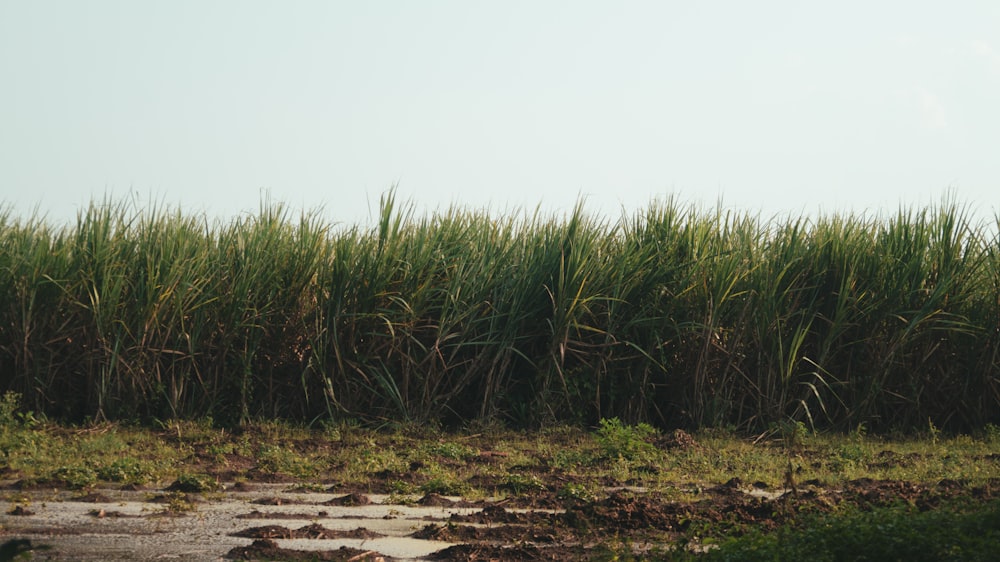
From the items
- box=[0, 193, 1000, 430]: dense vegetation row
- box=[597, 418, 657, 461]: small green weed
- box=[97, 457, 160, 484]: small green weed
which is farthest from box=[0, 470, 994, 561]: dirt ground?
box=[0, 193, 1000, 430]: dense vegetation row

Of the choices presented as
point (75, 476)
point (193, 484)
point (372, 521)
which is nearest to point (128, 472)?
point (75, 476)

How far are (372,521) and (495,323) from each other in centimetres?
381

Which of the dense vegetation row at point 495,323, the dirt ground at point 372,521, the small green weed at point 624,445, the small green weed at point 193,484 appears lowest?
the dirt ground at point 372,521

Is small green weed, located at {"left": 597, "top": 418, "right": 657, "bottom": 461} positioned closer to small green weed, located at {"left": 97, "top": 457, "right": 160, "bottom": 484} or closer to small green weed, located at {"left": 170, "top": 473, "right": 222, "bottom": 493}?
small green weed, located at {"left": 170, "top": 473, "right": 222, "bottom": 493}

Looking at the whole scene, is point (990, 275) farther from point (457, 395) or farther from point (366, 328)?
point (366, 328)

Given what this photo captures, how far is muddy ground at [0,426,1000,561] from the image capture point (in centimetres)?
494

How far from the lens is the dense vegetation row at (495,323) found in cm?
905

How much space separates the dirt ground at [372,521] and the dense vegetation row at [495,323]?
8.43 feet

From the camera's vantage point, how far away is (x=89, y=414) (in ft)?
29.4

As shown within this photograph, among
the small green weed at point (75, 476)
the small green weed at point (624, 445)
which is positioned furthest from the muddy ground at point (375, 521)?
the small green weed at point (624, 445)

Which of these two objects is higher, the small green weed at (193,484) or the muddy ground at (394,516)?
the small green weed at (193,484)

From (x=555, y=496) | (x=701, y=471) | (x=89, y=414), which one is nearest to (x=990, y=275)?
(x=701, y=471)

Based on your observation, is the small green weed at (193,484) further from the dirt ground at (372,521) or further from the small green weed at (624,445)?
the small green weed at (624,445)

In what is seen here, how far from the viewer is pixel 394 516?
5.76 metres
